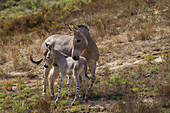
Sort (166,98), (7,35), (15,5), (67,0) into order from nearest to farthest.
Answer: (166,98) → (7,35) → (67,0) → (15,5)

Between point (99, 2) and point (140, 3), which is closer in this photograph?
point (140, 3)

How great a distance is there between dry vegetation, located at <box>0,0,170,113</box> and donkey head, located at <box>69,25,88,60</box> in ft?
5.53

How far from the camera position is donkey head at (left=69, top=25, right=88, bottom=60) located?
7.97 metres

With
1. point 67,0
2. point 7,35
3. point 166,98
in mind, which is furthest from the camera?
point 67,0

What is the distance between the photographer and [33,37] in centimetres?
1758

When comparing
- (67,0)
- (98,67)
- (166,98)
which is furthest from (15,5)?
(166,98)

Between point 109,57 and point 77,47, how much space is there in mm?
4795

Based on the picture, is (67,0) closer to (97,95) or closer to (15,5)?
(15,5)

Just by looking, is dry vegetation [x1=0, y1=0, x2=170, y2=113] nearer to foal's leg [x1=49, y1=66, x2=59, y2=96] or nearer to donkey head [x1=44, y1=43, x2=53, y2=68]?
foal's leg [x1=49, y1=66, x2=59, y2=96]

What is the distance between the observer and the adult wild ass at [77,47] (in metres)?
8.05

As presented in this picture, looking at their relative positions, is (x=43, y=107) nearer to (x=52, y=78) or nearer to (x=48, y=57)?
(x=52, y=78)

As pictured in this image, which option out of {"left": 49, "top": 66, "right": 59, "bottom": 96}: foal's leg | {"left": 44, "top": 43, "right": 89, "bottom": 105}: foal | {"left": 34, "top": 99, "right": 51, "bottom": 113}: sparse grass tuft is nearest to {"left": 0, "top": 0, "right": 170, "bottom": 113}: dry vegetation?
{"left": 34, "top": 99, "right": 51, "bottom": 113}: sparse grass tuft

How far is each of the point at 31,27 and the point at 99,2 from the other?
605 centimetres

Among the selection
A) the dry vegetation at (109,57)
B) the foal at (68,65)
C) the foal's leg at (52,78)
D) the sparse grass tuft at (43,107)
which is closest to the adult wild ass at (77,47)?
the foal's leg at (52,78)
